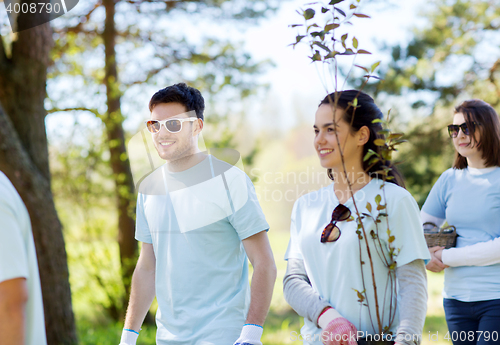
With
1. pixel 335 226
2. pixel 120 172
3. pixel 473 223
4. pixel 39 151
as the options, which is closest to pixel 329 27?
pixel 335 226

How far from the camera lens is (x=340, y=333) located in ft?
5.35

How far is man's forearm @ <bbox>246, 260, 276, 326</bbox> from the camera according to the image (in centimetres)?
187

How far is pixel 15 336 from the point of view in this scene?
3.30ft

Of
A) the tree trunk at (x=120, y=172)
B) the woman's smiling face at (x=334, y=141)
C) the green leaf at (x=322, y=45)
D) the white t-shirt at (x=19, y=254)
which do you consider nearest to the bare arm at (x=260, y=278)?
the woman's smiling face at (x=334, y=141)

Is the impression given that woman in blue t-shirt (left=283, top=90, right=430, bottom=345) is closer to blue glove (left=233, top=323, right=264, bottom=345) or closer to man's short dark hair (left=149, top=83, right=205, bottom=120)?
blue glove (left=233, top=323, right=264, bottom=345)

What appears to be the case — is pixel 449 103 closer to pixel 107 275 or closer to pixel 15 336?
pixel 107 275

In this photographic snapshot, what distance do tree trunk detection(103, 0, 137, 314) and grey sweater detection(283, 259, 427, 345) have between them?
17.7 feet

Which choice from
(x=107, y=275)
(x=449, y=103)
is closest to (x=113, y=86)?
(x=107, y=275)

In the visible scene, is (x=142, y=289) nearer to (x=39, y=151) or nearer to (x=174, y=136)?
(x=174, y=136)

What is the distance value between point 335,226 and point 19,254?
3.80ft

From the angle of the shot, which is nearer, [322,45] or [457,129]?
[322,45]

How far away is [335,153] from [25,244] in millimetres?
1220

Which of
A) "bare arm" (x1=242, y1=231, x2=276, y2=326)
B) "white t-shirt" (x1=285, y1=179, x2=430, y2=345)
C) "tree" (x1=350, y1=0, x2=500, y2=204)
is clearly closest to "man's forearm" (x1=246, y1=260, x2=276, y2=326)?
"bare arm" (x1=242, y1=231, x2=276, y2=326)

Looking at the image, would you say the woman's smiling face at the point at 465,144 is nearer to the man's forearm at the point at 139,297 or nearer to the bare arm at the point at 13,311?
the man's forearm at the point at 139,297
